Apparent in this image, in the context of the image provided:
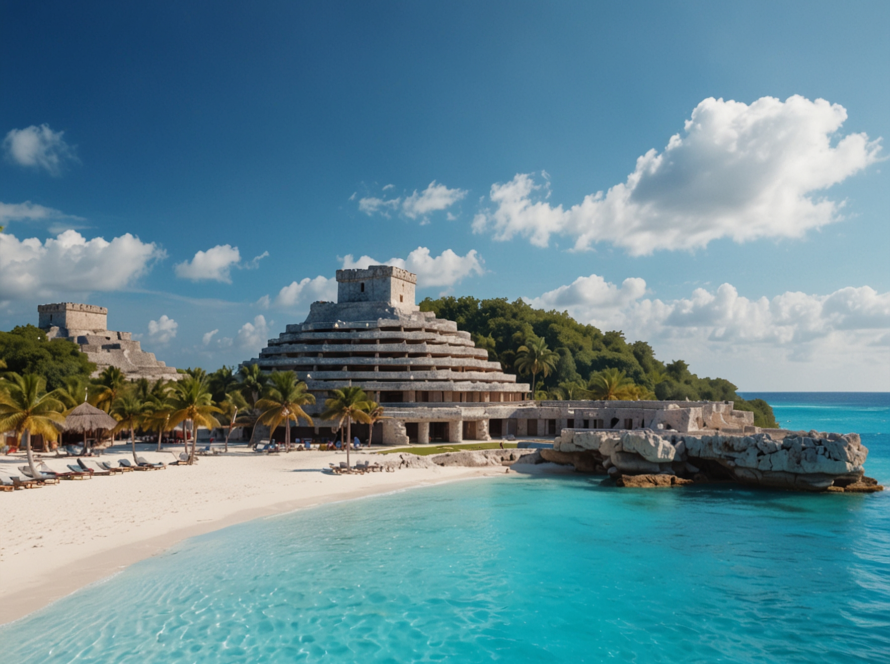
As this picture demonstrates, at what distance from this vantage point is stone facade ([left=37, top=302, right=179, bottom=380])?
Answer: 76.7 metres

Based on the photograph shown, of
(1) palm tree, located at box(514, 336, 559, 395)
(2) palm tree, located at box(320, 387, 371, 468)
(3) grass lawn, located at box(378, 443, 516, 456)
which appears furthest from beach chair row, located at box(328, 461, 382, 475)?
(1) palm tree, located at box(514, 336, 559, 395)

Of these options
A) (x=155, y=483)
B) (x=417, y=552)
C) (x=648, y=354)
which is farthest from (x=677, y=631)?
(x=648, y=354)

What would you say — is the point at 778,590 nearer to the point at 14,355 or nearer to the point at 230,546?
the point at 230,546

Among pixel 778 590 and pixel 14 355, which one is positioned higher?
pixel 14 355

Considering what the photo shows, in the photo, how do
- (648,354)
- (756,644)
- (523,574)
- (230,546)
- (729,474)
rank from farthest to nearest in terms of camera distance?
(648,354) < (729,474) < (230,546) < (523,574) < (756,644)

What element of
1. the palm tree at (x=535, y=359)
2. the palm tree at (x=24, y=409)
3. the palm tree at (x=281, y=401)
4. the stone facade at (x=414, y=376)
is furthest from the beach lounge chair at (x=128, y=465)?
the palm tree at (x=535, y=359)

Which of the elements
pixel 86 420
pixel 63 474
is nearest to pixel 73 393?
pixel 86 420

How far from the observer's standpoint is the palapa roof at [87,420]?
122 ft

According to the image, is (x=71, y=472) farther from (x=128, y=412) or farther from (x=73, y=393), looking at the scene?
(x=73, y=393)

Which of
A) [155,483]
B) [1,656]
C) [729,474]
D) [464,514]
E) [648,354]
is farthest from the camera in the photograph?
[648,354]

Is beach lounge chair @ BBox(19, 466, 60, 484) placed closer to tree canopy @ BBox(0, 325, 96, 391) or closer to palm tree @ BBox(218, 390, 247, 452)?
palm tree @ BBox(218, 390, 247, 452)

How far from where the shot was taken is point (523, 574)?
2180 cm

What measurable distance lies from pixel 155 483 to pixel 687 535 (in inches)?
1107

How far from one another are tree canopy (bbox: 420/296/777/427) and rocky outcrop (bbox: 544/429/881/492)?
131ft
